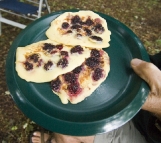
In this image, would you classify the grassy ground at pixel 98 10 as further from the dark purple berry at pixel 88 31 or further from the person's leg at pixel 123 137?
the dark purple berry at pixel 88 31

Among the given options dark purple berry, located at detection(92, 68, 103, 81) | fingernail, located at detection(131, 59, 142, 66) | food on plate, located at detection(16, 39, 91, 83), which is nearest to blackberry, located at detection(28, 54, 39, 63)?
food on plate, located at detection(16, 39, 91, 83)

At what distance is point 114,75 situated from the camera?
5.37 feet

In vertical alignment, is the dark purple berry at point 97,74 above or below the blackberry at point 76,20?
below

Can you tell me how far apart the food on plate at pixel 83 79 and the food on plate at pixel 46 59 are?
0.04 m

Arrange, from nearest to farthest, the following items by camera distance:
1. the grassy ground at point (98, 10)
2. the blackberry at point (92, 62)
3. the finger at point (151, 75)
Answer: the finger at point (151, 75) → the blackberry at point (92, 62) → the grassy ground at point (98, 10)

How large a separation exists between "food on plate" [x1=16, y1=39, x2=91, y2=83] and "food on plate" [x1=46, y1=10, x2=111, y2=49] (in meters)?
0.06

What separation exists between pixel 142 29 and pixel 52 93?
112 inches

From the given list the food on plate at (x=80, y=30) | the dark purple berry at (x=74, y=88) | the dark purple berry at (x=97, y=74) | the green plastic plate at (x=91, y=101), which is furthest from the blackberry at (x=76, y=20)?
the dark purple berry at (x=74, y=88)

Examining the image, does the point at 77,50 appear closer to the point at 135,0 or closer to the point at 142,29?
the point at 142,29

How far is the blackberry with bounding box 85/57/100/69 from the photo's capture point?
1697mm

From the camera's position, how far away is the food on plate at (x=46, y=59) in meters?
1.59

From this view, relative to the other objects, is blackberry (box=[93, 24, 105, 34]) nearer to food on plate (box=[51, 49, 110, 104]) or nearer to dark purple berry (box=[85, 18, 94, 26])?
dark purple berry (box=[85, 18, 94, 26])

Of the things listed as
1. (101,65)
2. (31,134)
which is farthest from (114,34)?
(31,134)

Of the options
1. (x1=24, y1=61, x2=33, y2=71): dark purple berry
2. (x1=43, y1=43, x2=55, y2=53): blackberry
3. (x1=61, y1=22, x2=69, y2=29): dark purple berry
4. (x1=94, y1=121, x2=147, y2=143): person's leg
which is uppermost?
(x1=61, y1=22, x2=69, y2=29): dark purple berry
